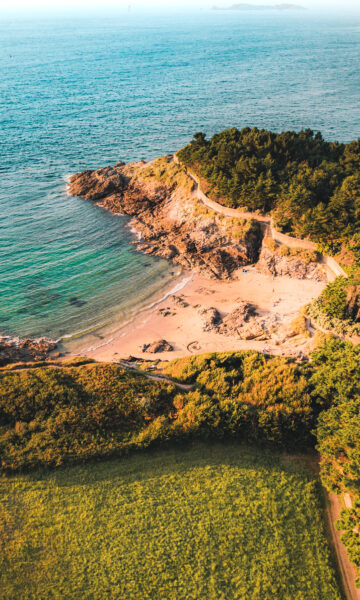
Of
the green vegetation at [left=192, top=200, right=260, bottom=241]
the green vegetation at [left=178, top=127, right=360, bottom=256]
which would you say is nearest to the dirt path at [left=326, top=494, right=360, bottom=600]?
the green vegetation at [left=178, top=127, right=360, bottom=256]

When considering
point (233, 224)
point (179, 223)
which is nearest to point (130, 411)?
point (233, 224)

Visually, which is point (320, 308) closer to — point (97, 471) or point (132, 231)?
point (97, 471)

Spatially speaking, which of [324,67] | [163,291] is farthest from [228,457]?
[324,67]

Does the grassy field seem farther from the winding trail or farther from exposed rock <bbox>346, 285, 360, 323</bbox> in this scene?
the winding trail

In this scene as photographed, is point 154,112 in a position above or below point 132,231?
above

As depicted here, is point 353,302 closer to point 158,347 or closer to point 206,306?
point 206,306

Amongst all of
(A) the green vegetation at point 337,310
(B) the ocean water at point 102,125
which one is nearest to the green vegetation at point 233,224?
(B) the ocean water at point 102,125
